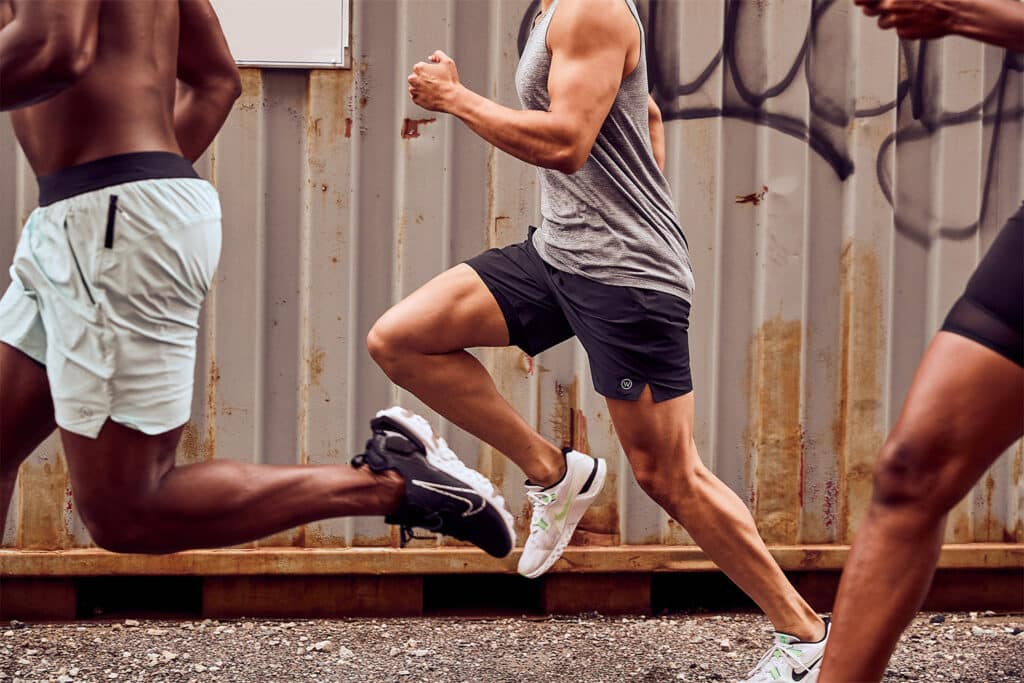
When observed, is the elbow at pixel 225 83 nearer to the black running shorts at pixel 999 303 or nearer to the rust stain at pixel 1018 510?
the black running shorts at pixel 999 303

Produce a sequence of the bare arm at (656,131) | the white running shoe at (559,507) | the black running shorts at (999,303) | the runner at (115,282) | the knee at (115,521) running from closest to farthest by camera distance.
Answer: the black running shorts at (999,303), the runner at (115,282), the knee at (115,521), the white running shoe at (559,507), the bare arm at (656,131)

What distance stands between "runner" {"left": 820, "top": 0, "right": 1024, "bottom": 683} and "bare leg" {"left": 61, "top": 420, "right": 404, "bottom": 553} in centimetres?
107

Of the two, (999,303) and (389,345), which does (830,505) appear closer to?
(389,345)

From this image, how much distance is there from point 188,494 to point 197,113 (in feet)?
3.00

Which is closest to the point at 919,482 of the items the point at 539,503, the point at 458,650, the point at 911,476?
the point at 911,476

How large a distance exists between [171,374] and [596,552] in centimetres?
215

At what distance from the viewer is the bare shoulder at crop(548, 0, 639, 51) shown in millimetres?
2943

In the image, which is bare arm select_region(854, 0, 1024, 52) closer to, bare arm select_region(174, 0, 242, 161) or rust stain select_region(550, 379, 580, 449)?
bare arm select_region(174, 0, 242, 161)

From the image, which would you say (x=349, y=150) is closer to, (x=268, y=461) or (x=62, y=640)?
(x=268, y=461)

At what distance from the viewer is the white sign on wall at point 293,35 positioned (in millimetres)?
4176

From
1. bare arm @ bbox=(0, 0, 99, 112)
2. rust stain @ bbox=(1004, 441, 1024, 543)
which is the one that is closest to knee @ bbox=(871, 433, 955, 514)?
bare arm @ bbox=(0, 0, 99, 112)

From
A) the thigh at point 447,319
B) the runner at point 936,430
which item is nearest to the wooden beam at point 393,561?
the thigh at point 447,319

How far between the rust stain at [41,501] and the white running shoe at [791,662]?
2.44 m

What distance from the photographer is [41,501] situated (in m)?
4.16
